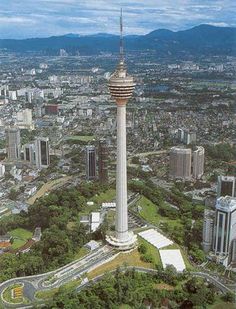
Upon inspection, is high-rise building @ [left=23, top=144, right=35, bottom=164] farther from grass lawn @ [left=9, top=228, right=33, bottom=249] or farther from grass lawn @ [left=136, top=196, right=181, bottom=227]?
grass lawn @ [left=9, top=228, right=33, bottom=249]

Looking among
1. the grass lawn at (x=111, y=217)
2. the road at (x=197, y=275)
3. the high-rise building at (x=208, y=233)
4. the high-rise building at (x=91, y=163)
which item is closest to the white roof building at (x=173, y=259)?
the road at (x=197, y=275)

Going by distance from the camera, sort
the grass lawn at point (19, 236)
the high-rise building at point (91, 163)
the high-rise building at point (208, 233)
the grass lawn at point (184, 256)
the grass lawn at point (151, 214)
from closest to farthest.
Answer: the grass lawn at point (184, 256)
the high-rise building at point (208, 233)
the grass lawn at point (19, 236)
the grass lawn at point (151, 214)
the high-rise building at point (91, 163)

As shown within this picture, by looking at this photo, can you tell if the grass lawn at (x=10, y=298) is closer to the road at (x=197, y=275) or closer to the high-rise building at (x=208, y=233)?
the road at (x=197, y=275)

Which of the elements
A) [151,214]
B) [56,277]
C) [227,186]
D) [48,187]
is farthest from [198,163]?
[56,277]

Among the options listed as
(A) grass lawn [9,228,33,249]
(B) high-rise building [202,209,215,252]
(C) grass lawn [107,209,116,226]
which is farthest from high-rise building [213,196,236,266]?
(A) grass lawn [9,228,33,249]

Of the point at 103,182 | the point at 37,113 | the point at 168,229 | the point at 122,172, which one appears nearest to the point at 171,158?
the point at 103,182

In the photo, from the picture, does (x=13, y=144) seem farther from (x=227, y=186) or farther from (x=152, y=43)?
(x=227, y=186)

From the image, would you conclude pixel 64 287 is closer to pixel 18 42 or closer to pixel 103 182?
pixel 103 182
